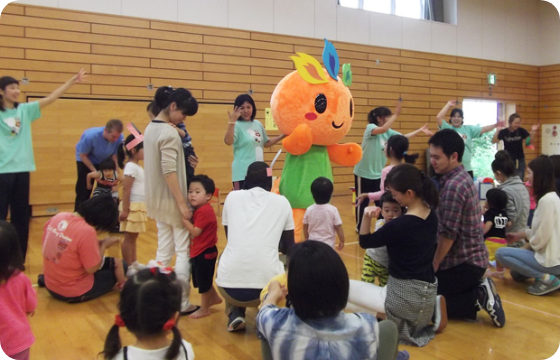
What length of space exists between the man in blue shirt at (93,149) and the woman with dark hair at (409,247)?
3656 mm

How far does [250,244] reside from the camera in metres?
2.64

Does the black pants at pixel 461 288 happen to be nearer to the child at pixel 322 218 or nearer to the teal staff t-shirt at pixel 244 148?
the child at pixel 322 218

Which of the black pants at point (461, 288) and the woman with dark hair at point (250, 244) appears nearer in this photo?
the woman with dark hair at point (250, 244)

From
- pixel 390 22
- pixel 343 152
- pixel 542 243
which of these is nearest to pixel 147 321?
pixel 542 243

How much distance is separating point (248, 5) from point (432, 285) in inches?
276

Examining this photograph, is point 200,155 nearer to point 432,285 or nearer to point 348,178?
point 348,178

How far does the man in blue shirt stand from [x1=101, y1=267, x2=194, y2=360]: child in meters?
4.11

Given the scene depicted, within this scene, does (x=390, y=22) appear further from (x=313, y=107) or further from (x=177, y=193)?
(x=177, y=193)

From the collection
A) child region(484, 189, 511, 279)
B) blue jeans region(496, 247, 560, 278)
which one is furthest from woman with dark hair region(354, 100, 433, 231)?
blue jeans region(496, 247, 560, 278)

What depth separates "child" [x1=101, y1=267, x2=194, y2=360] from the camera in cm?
146

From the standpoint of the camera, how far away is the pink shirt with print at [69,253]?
10.7 feet

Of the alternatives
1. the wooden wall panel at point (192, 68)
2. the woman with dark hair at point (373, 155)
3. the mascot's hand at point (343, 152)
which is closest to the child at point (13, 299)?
the mascot's hand at point (343, 152)

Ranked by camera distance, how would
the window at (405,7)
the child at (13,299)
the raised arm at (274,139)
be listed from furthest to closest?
the window at (405,7)
the raised arm at (274,139)
the child at (13,299)

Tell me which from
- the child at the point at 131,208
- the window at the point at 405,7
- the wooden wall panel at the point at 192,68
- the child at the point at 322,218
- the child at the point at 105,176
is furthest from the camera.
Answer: the window at the point at 405,7
